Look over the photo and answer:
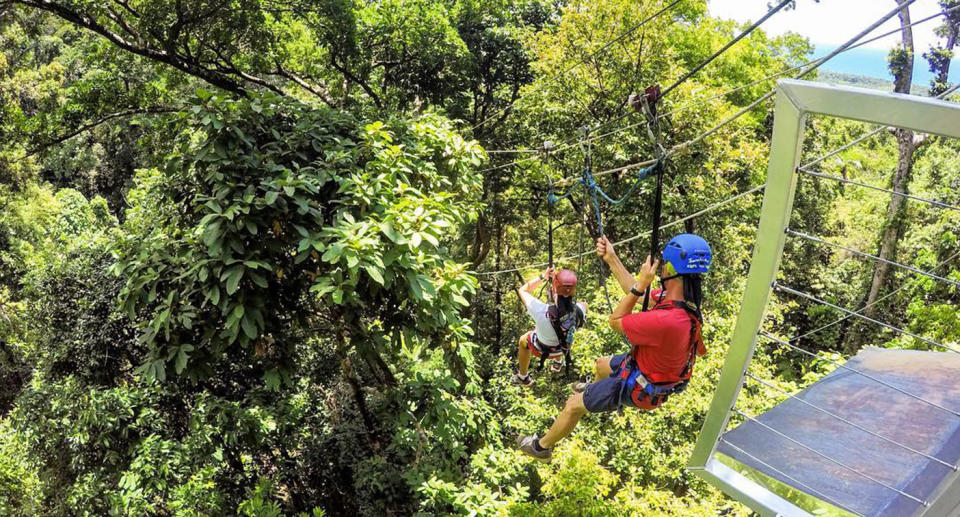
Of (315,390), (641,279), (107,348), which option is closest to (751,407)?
(641,279)

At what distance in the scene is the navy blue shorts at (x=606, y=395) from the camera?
11.5 ft

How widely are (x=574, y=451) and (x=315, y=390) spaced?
197 inches

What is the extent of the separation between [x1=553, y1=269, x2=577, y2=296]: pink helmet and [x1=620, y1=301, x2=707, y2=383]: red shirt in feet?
4.23

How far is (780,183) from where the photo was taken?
2445mm

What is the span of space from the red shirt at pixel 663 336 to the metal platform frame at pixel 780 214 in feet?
0.99

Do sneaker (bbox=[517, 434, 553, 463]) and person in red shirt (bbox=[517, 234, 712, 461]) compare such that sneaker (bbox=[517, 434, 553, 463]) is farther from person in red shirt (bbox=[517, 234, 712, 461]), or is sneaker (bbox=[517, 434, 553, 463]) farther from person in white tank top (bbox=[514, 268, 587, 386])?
person in red shirt (bbox=[517, 234, 712, 461])

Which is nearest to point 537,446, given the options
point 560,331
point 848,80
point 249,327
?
point 560,331

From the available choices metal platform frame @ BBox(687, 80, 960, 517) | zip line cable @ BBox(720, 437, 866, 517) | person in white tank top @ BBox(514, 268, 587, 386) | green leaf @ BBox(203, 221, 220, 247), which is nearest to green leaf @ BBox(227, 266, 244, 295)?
green leaf @ BBox(203, 221, 220, 247)

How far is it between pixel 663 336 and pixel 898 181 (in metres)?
11.8

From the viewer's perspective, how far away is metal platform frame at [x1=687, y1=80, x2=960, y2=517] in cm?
198

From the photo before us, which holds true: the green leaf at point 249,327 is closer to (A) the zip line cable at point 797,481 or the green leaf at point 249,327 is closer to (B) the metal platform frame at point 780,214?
(B) the metal platform frame at point 780,214

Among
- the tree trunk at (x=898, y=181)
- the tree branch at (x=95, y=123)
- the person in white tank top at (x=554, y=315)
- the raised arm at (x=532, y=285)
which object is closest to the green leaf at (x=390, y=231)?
the person in white tank top at (x=554, y=315)

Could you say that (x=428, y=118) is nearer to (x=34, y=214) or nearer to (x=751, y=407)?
(x=751, y=407)

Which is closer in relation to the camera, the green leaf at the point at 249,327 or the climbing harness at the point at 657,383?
the climbing harness at the point at 657,383
